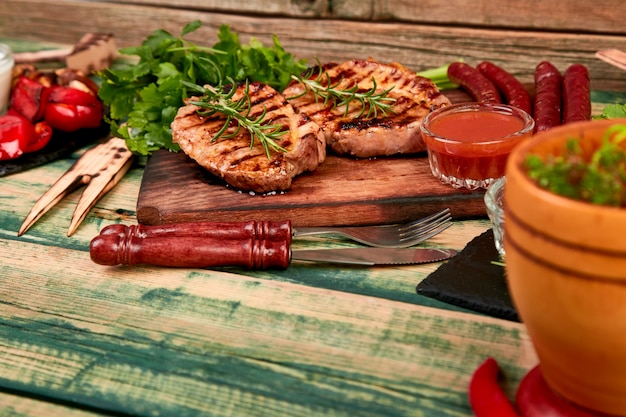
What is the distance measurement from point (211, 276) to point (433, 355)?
2.29 ft

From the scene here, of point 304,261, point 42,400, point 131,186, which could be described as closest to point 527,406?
point 304,261

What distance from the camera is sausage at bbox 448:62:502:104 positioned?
2.93 m

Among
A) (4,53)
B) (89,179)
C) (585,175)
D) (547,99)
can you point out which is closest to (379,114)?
(547,99)

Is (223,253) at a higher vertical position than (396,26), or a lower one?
lower

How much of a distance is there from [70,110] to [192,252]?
1318 mm

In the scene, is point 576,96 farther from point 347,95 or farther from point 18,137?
point 18,137

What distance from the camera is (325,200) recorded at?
244 centimetres

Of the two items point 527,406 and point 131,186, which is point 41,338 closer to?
point 131,186

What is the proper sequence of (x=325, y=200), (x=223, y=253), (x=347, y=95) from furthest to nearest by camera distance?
(x=347, y=95)
(x=325, y=200)
(x=223, y=253)

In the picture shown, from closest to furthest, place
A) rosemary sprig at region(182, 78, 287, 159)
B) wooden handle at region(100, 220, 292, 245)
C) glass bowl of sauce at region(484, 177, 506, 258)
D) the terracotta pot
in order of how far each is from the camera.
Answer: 1. the terracotta pot
2. glass bowl of sauce at region(484, 177, 506, 258)
3. wooden handle at region(100, 220, 292, 245)
4. rosemary sprig at region(182, 78, 287, 159)

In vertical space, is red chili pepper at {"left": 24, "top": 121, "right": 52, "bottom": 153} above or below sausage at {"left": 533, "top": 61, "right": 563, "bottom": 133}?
below

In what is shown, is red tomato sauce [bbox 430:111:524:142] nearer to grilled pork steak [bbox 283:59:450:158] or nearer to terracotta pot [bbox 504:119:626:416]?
grilled pork steak [bbox 283:59:450:158]

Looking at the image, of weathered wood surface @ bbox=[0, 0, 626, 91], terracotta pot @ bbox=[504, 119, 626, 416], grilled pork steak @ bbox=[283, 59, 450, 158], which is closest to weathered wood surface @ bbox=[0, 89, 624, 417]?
terracotta pot @ bbox=[504, 119, 626, 416]

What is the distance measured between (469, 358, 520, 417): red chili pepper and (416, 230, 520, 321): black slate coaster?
0.81 feet
